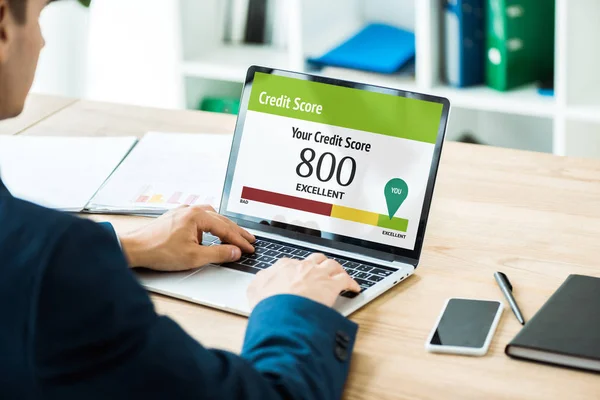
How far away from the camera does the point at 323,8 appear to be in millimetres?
2973

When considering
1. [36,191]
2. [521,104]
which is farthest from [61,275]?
[521,104]

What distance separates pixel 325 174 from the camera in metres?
1.37

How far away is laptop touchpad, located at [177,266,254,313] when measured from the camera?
3.94 ft

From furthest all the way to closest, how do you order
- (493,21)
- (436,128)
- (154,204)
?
(493,21)
(154,204)
(436,128)

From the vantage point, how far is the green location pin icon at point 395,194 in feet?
4.32

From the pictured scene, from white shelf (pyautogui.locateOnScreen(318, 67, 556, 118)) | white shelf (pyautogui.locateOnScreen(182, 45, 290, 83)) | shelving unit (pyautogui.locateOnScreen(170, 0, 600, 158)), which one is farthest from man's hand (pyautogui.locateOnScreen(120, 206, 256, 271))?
white shelf (pyautogui.locateOnScreen(182, 45, 290, 83))

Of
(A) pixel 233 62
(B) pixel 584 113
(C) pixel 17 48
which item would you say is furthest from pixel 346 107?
(A) pixel 233 62

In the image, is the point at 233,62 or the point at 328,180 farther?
the point at 233,62

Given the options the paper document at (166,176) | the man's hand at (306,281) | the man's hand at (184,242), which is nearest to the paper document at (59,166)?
the paper document at (166,176)

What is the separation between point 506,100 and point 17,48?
6.43 ft

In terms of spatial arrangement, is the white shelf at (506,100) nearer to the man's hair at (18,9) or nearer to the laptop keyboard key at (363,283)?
the laptop keyboard key at (363,283)

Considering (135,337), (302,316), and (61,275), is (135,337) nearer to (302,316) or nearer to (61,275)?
(61,275)

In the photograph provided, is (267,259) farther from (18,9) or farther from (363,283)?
(18,9)

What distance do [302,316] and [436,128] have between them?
40 centimetres
